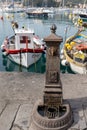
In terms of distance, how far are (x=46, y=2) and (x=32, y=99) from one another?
10262cm

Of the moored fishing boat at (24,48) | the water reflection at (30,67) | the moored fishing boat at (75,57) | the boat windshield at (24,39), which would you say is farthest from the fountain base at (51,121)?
the water reflection at (30,67)

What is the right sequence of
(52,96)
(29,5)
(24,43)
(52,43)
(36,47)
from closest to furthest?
(52,43), (52,96), (24,43), (36,47), (29,5)

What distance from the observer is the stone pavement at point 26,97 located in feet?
21.2

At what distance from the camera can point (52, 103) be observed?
6.57 m

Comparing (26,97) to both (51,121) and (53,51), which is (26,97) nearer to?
(51,121)

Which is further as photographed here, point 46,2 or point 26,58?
point 46,2

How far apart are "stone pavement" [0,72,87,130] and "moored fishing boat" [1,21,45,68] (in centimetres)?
1039

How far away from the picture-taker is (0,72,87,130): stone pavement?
6.45 meters

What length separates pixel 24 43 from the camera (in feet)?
67.7

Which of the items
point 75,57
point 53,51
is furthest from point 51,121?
point 75,57

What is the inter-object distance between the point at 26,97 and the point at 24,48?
12.9 m

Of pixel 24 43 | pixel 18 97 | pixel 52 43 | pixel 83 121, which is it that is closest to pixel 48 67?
pixel 52 43

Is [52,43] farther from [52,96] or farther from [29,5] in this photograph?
[29,5]

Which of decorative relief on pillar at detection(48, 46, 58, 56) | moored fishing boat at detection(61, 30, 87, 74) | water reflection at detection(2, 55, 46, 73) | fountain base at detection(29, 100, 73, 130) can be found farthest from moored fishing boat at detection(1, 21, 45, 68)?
fountain base at detection(29, 100, 73, 130)
